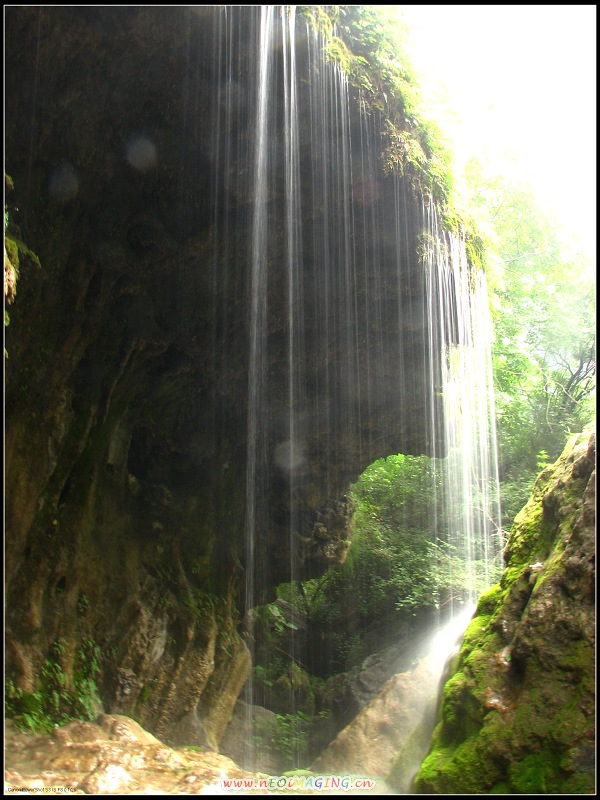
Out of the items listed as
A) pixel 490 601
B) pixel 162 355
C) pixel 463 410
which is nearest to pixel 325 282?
pixel 162 355

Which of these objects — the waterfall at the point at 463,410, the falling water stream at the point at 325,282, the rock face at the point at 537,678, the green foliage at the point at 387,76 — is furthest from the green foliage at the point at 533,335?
the rock face at the point at 537,678

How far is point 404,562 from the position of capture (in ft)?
55.3

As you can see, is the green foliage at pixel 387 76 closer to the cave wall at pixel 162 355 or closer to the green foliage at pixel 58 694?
the cave wall at pixel 162 355

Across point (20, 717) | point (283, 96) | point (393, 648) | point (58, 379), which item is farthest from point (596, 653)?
point (393, 648)

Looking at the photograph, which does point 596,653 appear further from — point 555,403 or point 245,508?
point 555,403

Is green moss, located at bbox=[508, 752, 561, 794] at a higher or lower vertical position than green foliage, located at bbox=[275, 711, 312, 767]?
higher

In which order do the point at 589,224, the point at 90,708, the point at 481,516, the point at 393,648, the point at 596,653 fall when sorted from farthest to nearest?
1. the point at 589,224
2. the point at 481,516
3. the point at 393,648
4. the point at 90,708
5. the point at 596,653

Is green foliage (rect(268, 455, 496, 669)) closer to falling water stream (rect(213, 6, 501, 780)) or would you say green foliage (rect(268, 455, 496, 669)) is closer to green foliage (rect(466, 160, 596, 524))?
green foliage (rect(466, 160, 596, 524))

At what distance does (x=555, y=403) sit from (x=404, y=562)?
7.65 meters

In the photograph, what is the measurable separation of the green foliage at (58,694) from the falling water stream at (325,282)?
4.87 meters

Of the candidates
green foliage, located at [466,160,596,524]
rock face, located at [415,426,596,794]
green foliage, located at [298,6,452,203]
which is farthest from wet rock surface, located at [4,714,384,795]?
green foliage, located at [466,160,596,524]

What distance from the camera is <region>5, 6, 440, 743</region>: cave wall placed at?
24.7ft

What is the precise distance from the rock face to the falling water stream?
4.76 meters

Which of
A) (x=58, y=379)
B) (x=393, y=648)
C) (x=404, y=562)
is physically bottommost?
(x=393, y=648)
